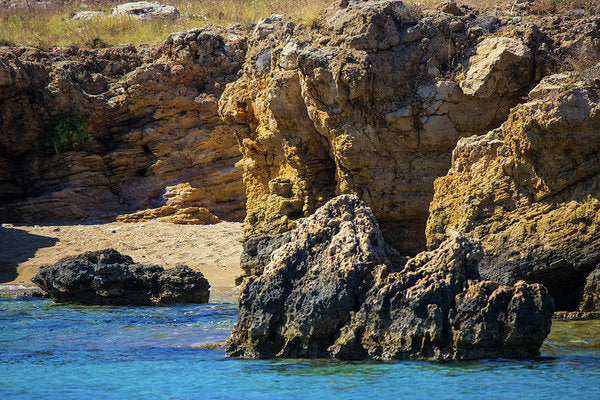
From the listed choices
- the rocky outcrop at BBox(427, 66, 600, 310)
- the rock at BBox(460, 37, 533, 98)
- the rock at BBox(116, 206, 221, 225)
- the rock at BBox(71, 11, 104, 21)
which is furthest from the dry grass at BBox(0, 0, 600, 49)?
the rocky outcrop at BBox(427, 66, 600, 310)

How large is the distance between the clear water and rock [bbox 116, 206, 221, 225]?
12049mm

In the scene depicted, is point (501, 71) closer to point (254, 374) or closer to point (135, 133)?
point (254, 374)

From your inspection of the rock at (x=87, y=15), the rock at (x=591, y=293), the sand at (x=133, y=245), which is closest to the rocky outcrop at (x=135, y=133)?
the sand at (x=133, y=245)

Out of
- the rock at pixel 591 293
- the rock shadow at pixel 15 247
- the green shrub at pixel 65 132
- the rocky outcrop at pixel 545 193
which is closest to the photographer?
the rock at pixel 591 293

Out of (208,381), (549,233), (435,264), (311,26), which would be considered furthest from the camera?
(311,26)

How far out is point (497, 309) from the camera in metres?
6.50

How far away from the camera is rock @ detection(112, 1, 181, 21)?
29531 mm

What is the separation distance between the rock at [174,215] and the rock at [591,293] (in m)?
13.8

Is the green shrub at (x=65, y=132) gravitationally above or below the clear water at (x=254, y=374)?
above

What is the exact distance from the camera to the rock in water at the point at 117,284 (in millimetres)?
12914

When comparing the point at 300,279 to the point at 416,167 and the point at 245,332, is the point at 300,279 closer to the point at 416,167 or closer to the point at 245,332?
the point at 245,332

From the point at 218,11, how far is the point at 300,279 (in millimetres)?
24662

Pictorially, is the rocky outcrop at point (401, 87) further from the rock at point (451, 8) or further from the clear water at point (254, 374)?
the clear water at point (254, 374)

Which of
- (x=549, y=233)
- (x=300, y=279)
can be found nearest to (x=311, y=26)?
(x=549, y=233)
